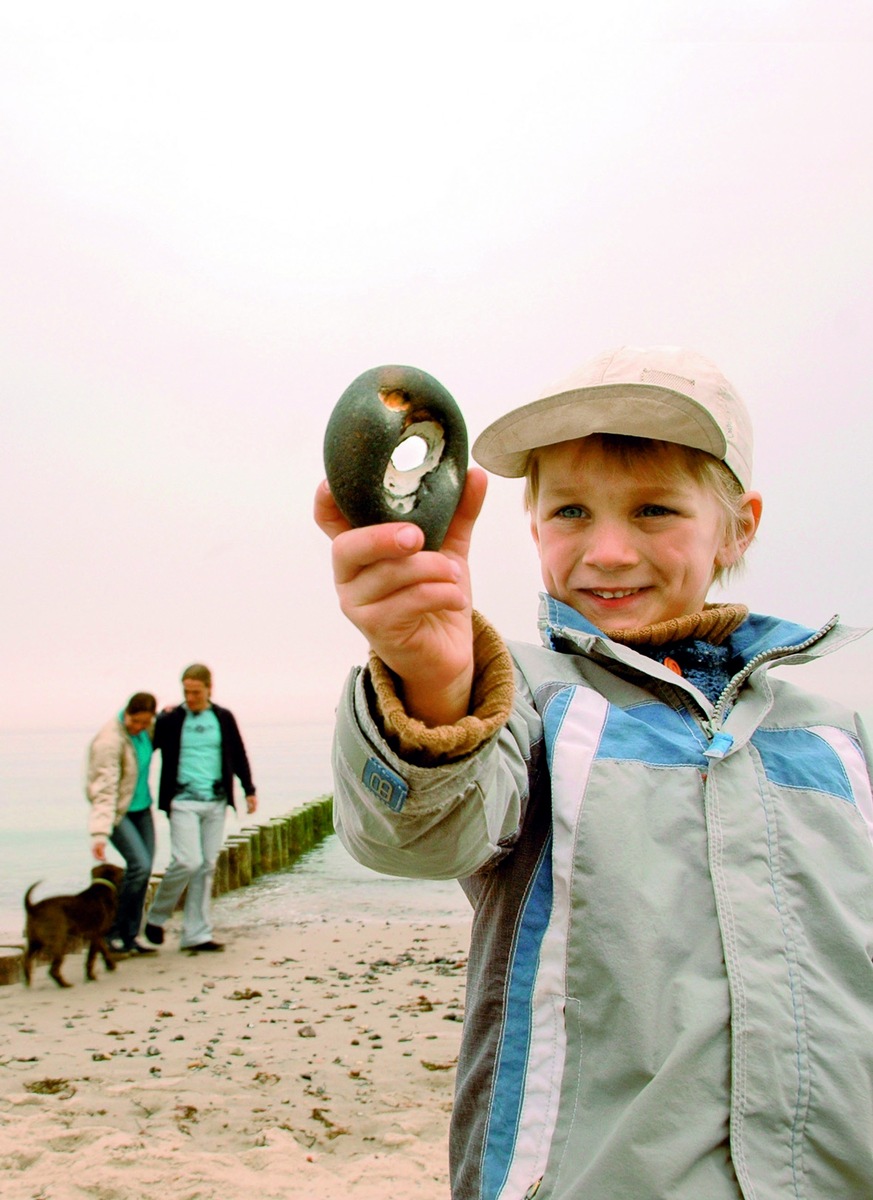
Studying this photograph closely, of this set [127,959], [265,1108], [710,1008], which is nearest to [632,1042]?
[710,1008]

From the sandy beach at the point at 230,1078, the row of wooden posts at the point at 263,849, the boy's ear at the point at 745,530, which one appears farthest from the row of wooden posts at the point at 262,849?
the boy's ear at the point at 745,530

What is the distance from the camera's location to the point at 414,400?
4.85ft

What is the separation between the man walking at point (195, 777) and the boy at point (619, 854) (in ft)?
21.4

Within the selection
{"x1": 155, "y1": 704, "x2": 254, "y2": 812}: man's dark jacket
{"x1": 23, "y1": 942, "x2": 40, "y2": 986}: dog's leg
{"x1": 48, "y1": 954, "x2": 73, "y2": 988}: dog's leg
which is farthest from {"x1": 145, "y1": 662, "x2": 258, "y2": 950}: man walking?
{"x1": 23, "y1": 942, "x2": 40, "y2": 986}: dog's leg

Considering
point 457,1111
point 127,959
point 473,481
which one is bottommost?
point 127,959

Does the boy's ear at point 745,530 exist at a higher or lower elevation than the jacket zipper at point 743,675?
higher

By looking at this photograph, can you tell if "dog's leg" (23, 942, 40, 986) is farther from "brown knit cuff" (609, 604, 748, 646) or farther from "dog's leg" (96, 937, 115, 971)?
"brown knit cuff" (609, 604, 748, 646)

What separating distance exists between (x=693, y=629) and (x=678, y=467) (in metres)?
0.40

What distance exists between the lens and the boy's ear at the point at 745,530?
8.91 feet

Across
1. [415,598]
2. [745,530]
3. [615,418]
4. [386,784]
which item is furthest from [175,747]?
[415,598]

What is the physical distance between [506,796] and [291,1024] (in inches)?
229

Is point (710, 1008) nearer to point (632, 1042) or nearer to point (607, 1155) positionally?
point (632, 1042)

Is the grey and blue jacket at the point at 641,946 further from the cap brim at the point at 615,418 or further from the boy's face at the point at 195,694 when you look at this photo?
the boy's face at the point at 195,694

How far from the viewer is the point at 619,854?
6.24ft
